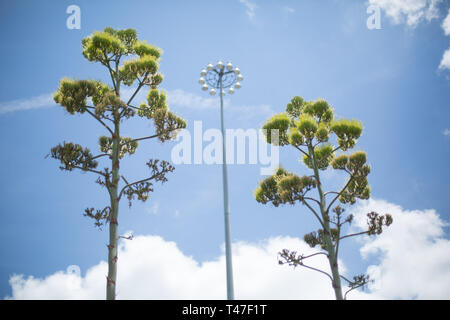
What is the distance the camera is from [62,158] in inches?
306

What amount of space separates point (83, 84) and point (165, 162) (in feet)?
10.0

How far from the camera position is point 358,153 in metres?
9.46

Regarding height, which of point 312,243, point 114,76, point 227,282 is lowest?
point 227,282
